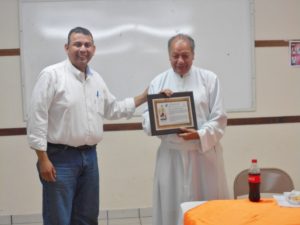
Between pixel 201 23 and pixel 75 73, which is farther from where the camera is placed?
pixel 201 23

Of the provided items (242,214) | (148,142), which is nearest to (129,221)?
(148,142)

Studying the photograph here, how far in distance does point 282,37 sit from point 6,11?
105 inches

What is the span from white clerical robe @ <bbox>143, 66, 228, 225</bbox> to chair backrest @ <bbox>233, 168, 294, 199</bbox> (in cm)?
17

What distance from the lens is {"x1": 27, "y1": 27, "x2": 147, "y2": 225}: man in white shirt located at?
2.36 meters

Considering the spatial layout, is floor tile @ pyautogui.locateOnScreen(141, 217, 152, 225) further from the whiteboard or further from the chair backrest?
the chair backrest

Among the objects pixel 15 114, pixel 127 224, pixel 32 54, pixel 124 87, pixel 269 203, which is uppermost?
pixel 32 54

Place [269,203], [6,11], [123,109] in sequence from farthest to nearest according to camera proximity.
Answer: [6,11], [123,109], [269,203]

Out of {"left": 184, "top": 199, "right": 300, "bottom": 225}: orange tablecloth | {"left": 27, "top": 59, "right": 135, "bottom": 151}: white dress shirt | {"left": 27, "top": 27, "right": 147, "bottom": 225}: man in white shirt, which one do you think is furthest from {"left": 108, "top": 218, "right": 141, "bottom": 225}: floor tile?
{"left": 184, "top": 199, "right": 300, "bottom": 225}: orange tablecloth

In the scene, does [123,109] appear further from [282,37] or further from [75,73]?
[282,37]

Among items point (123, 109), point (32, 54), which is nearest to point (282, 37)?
point (123, 109)

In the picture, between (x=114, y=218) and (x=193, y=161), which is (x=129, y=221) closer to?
(x=114, y=218)

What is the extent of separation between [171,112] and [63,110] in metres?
0.68

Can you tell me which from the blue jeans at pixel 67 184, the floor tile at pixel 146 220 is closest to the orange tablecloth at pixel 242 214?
the blue jeans at pixel 67 184

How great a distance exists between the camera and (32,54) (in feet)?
12.1
